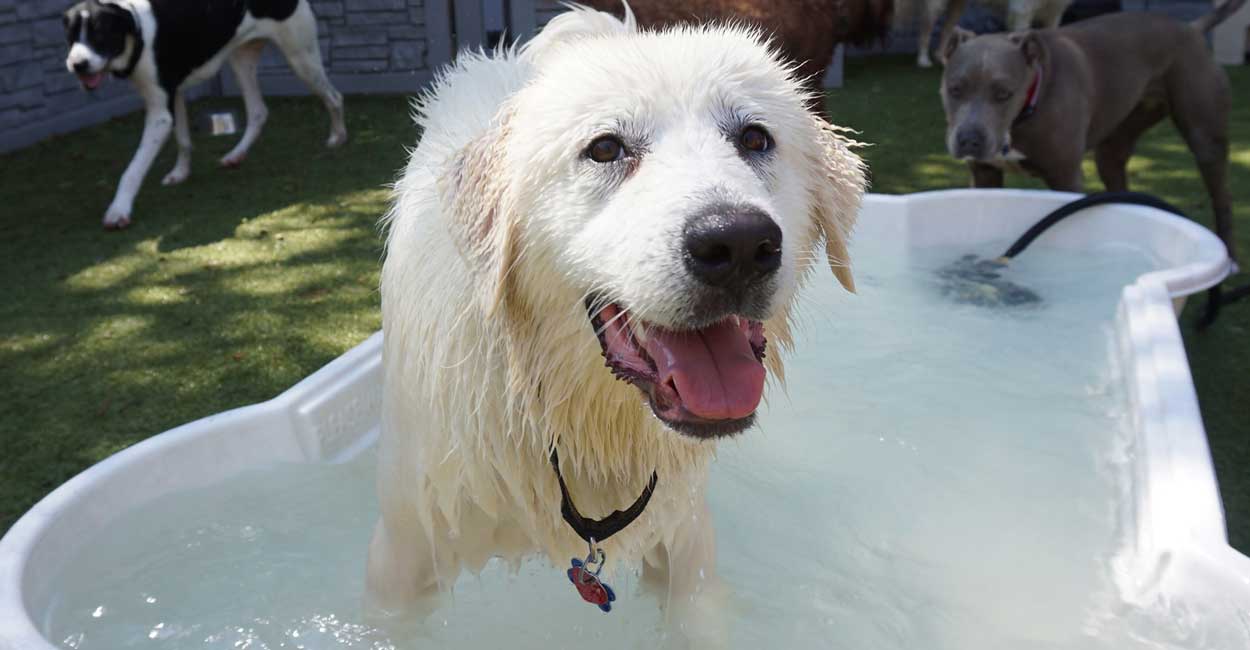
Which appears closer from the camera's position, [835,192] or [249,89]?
[835,192]

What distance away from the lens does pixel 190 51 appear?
21.5 feet

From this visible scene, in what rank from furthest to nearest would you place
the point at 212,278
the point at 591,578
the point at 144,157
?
the point at 144,157, the point at 212,278, the point at 591,578

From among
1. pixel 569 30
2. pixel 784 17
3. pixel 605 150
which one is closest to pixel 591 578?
pixel 605 150

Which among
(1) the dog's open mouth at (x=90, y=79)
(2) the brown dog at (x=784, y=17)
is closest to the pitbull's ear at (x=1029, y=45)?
(2) the brown dog at (x=784, y=17)

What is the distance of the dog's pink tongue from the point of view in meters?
1.82

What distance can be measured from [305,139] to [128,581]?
599 cm

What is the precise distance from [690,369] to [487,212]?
0.48 metres

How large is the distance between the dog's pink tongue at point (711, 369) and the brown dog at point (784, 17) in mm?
3872

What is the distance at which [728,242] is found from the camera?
5.40 feet

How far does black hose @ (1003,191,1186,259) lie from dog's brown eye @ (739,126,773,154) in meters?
3.54

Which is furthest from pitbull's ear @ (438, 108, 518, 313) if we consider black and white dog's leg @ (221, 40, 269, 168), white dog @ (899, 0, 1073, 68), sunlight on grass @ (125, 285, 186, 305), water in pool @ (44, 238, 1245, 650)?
white dog @ (899, 0, 1073, 68)

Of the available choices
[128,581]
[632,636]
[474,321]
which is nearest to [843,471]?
[632,636]

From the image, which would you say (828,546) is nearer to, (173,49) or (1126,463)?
(1126,463)

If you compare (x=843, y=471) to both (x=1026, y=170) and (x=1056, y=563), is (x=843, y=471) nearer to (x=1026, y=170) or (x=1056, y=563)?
(x=1056, y=563)
